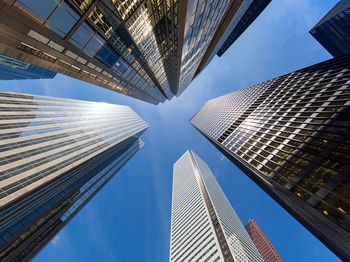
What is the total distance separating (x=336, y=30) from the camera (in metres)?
78.8

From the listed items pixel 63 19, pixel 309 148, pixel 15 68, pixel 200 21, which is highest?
pixel 15 68

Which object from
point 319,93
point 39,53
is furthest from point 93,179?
point 319,93

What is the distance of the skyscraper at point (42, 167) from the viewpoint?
103ft

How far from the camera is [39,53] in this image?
17.7 m

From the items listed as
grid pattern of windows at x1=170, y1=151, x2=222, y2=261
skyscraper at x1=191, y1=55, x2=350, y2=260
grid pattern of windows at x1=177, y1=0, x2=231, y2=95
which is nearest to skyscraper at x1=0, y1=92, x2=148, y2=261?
grid pattern of windows at x1=177, y1=0, x2=231, y2=95

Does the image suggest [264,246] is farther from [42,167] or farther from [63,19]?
[63,19]

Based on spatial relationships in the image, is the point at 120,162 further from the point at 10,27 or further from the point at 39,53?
the point at 10,27

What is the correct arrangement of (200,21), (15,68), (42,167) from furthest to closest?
(15,68), (42,167), (200,21)

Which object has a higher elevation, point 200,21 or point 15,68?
point 15,68

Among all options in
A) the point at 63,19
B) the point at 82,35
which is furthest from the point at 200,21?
Answer: the point at 63,19

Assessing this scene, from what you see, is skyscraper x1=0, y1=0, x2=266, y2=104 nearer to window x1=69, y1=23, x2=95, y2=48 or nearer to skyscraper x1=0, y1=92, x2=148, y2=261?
window x1=69, y1=23, x2=95, y2=48

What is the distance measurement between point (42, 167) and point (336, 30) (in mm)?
142349

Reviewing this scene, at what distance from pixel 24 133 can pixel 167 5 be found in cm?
4765

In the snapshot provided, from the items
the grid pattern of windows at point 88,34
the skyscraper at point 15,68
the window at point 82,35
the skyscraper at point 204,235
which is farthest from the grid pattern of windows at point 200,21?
the skyscraper at point 15,68
